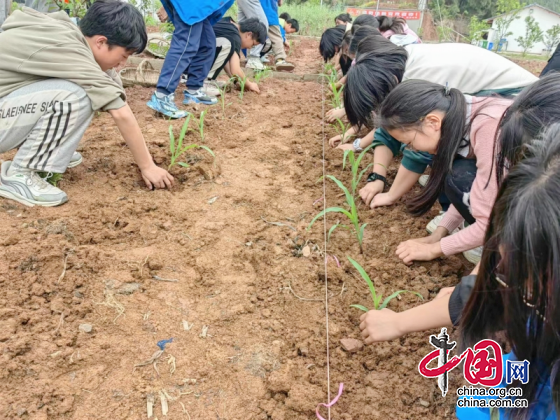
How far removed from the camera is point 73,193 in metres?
2.15

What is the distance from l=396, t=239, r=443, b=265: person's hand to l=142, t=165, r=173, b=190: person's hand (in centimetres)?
124

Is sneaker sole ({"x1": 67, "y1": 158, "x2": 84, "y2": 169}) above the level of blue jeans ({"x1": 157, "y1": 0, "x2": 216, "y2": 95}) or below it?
below

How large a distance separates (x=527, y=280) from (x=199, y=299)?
113cm

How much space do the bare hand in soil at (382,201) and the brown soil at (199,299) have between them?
0.05 meters

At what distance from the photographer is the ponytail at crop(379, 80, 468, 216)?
1.61 metres

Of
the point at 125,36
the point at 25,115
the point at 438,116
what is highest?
the point at 125,36

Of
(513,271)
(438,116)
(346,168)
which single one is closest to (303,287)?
(438,116)

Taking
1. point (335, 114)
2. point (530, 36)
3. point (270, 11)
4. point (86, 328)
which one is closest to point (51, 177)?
point (86, 328)

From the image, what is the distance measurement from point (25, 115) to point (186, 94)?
1.79 meters

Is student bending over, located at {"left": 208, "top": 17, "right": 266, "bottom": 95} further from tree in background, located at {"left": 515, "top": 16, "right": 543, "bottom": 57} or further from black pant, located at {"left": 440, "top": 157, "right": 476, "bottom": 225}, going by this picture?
tree in background, located at {"left": 515, "top": 16, "right": 543, "bottom": 57}

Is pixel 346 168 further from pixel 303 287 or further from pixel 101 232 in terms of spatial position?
pixel 101 232

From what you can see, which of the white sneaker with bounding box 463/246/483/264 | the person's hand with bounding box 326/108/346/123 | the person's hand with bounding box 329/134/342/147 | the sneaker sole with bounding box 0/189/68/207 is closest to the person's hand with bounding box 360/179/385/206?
the white sneaker with bounding box 463/246/483/264

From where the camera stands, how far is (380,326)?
1.34 meters

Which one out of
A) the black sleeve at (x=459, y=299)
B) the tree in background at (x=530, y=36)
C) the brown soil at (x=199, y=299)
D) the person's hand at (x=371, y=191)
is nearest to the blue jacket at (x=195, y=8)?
the brown soil at (x=199, y=299)
